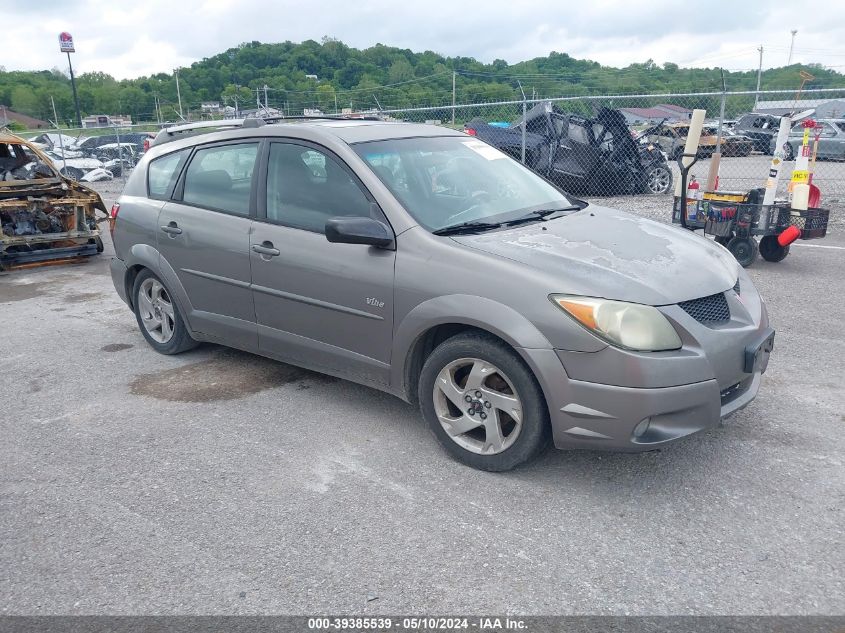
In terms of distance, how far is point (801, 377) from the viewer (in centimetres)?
462

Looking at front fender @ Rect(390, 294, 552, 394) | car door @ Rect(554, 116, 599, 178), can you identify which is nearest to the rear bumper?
front fender @ Rect(390, 294, 552, 394)

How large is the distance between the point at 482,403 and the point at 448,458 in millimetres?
425

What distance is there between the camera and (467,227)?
151 inches

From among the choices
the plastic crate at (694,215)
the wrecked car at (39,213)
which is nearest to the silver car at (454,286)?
the plastic crate at (694,215)

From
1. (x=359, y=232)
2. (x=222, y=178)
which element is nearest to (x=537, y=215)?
(x=359, y=232)

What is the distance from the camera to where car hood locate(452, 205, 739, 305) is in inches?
127

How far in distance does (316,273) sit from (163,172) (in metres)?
1.95

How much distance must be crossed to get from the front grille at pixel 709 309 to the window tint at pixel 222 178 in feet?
8.84

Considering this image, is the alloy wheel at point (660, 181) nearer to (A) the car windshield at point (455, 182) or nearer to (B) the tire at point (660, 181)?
(B) the tire at point (660, 181)

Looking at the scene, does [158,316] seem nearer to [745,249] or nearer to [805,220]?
[745,249]

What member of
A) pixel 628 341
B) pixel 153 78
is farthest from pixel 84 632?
pixel 153 78

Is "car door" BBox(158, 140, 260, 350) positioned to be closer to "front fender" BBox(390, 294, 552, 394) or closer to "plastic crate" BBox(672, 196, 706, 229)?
"front fender" BBox(390, 294, 552, 394)

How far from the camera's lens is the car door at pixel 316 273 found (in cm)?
384

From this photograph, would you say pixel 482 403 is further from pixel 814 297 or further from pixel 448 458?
pixel 814 297
